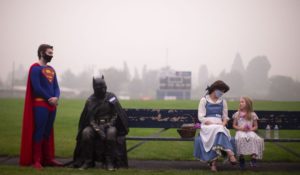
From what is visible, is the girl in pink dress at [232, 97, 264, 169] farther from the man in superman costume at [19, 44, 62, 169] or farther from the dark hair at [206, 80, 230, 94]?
the man in superman costume at [19, 44, 62, 169]

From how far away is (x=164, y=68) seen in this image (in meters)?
90.8

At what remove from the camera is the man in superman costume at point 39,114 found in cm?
677

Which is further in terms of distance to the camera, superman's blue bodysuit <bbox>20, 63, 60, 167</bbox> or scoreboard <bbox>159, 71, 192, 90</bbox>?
scoreboard <bbox>159, 71, 192, 90</bbox>

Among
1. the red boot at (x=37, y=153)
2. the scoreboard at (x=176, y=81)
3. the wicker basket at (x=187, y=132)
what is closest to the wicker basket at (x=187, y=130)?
the wicker basket at (x=187, y=132)

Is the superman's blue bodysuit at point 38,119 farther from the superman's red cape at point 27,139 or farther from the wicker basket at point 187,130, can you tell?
the wicker basket at point 187,130

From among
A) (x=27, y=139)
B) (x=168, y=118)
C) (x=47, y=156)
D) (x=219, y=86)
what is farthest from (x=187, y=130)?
(x=27, y=139)

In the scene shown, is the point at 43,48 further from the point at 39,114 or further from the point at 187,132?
the point at 187,132

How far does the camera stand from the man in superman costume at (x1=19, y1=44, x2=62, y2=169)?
22.2 feet

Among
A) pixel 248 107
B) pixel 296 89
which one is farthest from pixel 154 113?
pixel 296 89

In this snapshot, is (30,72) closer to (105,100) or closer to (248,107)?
(105,100)

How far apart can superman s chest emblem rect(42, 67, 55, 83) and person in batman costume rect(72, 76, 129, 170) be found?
0.86 m

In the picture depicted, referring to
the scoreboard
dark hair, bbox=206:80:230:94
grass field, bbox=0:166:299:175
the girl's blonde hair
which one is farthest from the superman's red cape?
the scoreboard

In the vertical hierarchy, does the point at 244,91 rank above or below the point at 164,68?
below

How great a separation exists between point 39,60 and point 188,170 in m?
3.55
